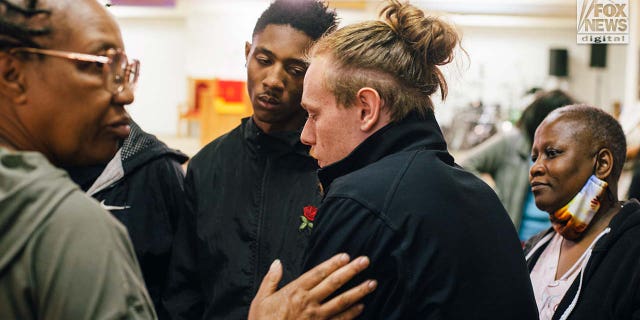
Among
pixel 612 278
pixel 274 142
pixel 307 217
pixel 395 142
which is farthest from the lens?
pixel 274 142

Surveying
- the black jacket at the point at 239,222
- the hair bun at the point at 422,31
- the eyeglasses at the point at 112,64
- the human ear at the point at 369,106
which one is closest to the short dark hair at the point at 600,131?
the hair bun at the point at 422,31

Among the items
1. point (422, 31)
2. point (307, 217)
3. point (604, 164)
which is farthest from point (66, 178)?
point (604, 164)

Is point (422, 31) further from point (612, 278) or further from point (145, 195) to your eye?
point (145, 195)

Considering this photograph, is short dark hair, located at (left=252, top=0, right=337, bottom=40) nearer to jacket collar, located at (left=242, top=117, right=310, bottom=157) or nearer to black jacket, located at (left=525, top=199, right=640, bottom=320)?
jacket collar, located at (left=242, top=117, right=310, bottom=157)

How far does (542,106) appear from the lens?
162 inches

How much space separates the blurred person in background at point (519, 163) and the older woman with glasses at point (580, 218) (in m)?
1.61

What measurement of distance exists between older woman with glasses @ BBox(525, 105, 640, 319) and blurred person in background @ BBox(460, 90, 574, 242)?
5.29 feet

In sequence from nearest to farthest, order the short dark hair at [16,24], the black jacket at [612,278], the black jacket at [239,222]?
the short dark hair at [16,24] < the black jacket at [612,278] < the black jacket at [239,222]

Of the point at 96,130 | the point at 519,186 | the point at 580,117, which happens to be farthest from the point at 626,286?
the point at 519,186

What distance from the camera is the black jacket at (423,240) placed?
153 centimetres

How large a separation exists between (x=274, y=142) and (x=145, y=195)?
0.44 m

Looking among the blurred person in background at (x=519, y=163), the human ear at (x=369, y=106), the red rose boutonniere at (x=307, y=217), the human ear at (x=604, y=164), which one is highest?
the human ear at (x=369, y=106)

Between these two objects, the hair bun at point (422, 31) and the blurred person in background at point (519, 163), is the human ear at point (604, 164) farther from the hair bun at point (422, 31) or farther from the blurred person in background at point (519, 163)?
the blurred person in background at point (519, 163)

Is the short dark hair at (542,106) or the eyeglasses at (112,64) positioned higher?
the eyeglasses at (112,64)
